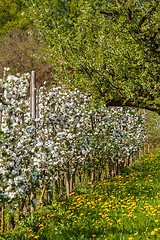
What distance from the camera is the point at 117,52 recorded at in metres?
7.78

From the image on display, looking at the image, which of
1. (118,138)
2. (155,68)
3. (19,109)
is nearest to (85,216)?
(19,109)

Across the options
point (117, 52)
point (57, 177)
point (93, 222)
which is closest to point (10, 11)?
point (117, 52)

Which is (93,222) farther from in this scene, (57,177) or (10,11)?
(10,11)

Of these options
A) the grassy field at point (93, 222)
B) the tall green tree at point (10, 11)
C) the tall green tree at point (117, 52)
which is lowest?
the grassy field at point (93, 222)

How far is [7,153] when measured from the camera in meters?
5.25

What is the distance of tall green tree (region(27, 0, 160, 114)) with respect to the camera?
7.27 metres

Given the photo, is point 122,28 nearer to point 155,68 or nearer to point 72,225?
point 155,68

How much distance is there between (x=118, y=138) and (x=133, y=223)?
6867 millimetres

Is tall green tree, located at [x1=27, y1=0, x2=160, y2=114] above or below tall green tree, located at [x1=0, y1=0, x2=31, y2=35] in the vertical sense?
below

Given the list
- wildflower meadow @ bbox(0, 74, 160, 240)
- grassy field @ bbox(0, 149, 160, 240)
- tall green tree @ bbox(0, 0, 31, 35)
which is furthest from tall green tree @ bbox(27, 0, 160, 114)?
tall green tree @ bbox(0, 0, 31, 35)

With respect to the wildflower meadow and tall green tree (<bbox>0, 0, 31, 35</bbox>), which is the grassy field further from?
tall green tree (<bbox>0, 0, 31, 35</bbox>)

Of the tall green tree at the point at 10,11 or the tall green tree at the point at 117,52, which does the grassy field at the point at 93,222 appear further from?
the tall green tree at the point at 10,11

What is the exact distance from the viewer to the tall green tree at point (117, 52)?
727 cm

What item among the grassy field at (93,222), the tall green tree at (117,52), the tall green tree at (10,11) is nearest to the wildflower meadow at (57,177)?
the grassy field at (93,222)
